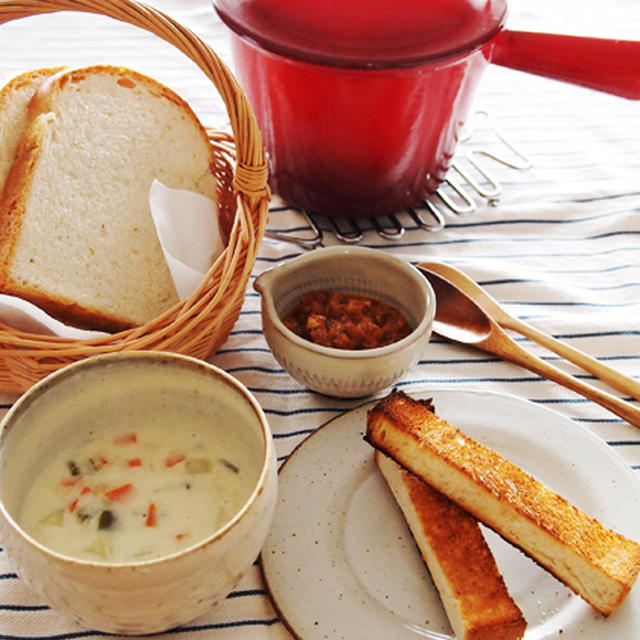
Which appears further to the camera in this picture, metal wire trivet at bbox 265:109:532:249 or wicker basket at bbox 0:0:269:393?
metal wire trivet at bbox 265:109:532:249

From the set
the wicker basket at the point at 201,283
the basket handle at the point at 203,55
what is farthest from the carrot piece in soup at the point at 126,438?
the basket handle at the point at 203,55

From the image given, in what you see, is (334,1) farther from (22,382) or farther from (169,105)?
(22,382)

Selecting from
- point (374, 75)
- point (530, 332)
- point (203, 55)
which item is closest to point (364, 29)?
point (374, 75)

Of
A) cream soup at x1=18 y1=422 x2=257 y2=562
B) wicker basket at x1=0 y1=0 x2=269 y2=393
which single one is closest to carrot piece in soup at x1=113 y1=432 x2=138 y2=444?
cream soup at x1=18 y1=422 x2=257 y2=562

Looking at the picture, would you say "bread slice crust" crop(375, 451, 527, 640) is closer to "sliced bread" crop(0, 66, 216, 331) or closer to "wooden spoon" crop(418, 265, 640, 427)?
"wooden spoon" crop(418, 265, 640, 427)

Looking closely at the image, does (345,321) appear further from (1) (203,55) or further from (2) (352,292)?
(1) (203,55)

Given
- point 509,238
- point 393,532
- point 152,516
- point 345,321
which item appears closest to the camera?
point 152,516
